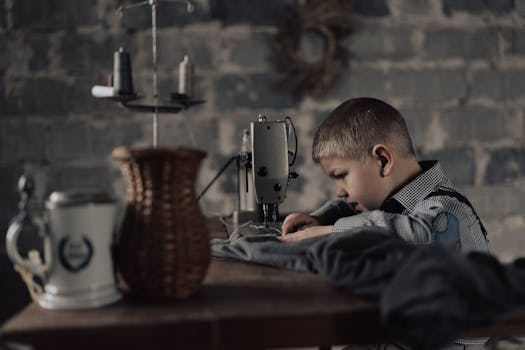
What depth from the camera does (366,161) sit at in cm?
178

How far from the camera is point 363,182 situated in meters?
1.79

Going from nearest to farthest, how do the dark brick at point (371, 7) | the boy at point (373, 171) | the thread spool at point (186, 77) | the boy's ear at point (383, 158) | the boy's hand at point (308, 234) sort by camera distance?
the boy's hand at point (308, 234), the boy at point (373, 171), the boy's ear at point (383, 158), the thread spool at point (186, 77), the dark brick at point (371, 7)

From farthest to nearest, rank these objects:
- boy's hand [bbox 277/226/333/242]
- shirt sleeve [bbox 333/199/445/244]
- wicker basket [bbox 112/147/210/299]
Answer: boy's hand [bbox 277/226/333/242] < shirt sleeve [bbox 333/199/445/244] < wicker basket [bbox 112/147/210/299]

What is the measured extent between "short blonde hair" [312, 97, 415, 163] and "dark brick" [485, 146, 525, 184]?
1434mm

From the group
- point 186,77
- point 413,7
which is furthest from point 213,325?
point 413,7

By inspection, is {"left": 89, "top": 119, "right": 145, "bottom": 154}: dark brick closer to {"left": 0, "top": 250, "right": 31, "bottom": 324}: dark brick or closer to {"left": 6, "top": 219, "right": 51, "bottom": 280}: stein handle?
{"left": 0, "top": 250, "right": 31, "bottom": 324}: dark brick

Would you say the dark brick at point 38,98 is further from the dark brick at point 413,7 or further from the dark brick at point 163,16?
the dark brick at point 413,7

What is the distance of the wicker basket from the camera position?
916 millimetres

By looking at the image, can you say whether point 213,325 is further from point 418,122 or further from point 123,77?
point 418,122

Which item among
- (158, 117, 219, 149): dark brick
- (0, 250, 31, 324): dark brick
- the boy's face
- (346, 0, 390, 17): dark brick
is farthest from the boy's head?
(0, 250, 31, 324): dark brick

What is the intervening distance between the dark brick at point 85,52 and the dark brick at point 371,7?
1218 millimetres

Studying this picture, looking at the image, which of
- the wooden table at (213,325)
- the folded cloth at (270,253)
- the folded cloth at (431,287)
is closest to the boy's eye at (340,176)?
the folded cloth at (270,253)

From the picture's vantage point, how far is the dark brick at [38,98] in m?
2.81

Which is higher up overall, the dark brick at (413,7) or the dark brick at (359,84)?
the dark brick at (413,7)
